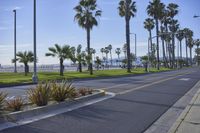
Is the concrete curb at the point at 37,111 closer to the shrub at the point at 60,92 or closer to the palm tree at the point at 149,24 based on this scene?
the shrub at the point at 60,92

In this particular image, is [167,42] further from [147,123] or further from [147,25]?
[147,123]

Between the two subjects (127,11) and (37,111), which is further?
(127,11)

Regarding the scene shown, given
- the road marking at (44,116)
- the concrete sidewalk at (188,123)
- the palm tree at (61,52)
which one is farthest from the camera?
the palm tree at (61,52)

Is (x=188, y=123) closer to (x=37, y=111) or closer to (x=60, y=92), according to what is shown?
(x=37, y=111)

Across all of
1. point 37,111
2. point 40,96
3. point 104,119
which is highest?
point 40,96

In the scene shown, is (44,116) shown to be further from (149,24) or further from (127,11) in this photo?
(149,24)

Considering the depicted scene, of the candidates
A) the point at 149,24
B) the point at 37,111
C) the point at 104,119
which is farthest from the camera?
the point at 149,24

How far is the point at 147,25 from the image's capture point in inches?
3873

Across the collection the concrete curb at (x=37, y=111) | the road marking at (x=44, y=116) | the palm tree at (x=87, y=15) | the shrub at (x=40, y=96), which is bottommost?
the road marking at (x=44, y=116)

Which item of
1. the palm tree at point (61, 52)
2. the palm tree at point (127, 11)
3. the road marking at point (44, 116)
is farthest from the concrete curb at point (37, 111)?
the palm tree at point (127, 11)

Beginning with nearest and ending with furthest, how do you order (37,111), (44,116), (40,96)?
(44,116), (37,111), (40,96)

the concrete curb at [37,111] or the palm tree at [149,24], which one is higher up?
the palm tree at [149,24]

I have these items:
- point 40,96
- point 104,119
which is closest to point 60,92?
point 40,96

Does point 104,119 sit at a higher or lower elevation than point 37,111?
lower
